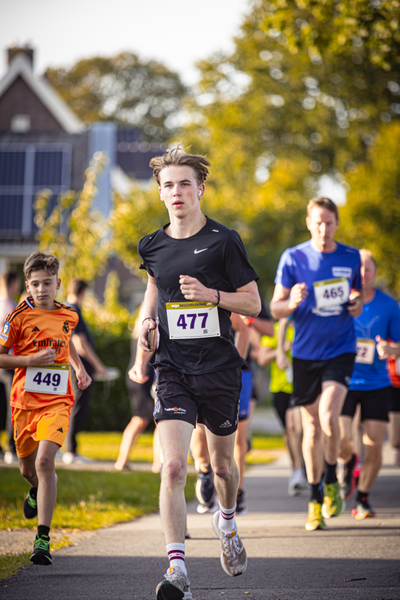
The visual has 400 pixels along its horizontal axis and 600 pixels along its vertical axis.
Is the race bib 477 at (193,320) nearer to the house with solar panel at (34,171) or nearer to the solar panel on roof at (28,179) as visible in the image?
the house with solar panel at (34,171)

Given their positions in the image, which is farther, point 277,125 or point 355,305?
point 277,125

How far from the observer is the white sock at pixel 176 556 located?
3.71 metres

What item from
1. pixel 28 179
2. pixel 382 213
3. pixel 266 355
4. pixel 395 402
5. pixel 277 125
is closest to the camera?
pixel 266 355

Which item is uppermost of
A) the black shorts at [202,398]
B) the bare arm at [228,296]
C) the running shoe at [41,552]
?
the bare arm at [228,296]

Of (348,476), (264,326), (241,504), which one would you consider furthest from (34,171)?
(241,504)

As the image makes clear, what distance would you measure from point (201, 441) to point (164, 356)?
6.91 ft

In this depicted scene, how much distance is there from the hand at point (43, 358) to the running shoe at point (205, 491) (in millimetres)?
1925

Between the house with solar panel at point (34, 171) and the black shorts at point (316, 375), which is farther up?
the house with solar panel at point (34, 171)

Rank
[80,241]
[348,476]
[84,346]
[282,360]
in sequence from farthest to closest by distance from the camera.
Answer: [80,241]
[84,346]
[348,476]
[282,360]

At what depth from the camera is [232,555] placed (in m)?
4.32

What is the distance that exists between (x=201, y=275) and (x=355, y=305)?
85.6 inches

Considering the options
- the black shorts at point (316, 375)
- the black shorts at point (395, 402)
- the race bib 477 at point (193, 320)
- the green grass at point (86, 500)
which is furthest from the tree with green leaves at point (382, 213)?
the race bib 477 at point (193, 320)

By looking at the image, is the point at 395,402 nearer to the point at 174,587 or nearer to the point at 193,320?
the point at 193,320

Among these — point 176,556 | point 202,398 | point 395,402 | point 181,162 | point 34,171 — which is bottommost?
point 176,556
